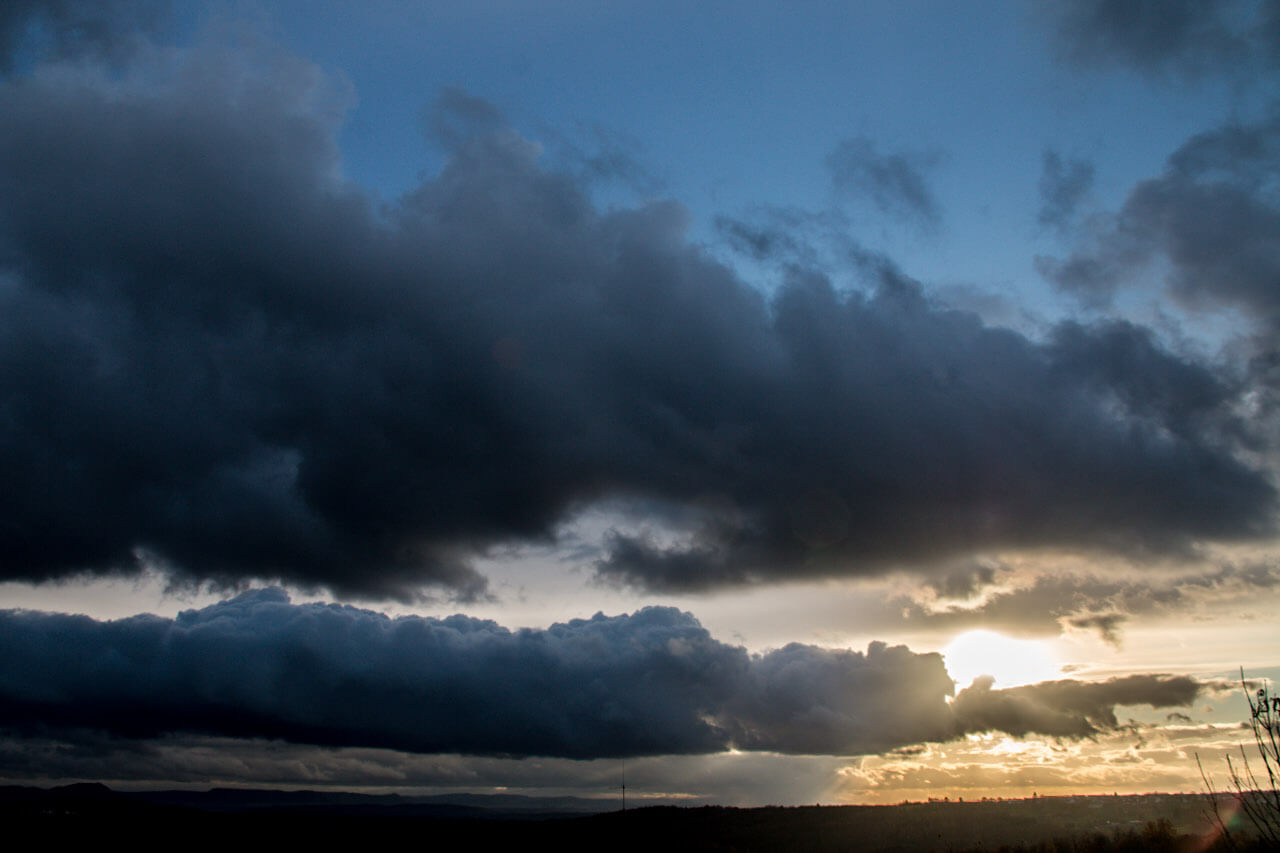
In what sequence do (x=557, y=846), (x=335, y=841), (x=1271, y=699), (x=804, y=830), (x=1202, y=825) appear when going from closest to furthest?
(x=1271, y=699) < (x=1202, y=825) < (x=557, y=846) < (x=804, y=830) < (x=335, y=841)

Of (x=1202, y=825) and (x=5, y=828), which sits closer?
(x=1202, y=825)

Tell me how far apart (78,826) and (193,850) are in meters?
57.2

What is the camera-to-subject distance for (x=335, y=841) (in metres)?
Result: 182

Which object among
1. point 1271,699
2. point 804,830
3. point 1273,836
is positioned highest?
point 1271,699

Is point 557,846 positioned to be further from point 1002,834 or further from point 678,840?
point 1002,834

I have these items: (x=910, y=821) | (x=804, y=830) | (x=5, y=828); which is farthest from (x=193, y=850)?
(x=910, y=821)

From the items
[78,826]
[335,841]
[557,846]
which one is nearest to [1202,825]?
[557,846]

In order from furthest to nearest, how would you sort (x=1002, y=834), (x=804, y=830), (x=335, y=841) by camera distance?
(x=335, y=841) < (x=804, y=830) < (x=1002, y=834)

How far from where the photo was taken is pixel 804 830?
166 metres

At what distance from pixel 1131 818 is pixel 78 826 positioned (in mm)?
214361

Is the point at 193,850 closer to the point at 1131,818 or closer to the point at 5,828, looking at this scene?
the point at 5,828

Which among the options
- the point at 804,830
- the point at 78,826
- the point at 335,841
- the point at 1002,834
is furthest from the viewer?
the point at 78,826

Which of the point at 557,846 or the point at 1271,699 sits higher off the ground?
the point at 1271,699

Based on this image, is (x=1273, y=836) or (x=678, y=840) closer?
(x=1273, y=836)
